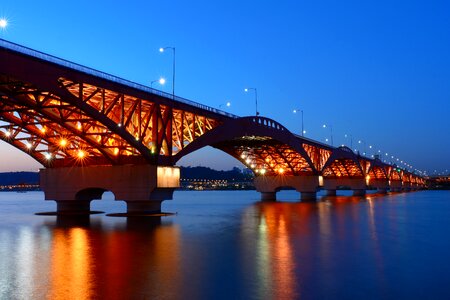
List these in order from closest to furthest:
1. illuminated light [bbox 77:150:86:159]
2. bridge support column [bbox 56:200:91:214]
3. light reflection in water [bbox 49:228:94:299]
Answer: light reflection in water [bbox 49:228:94:299] < illuminated light [bbox 77:150:86:159] < bridge support column [bbox 56:200:91:214]

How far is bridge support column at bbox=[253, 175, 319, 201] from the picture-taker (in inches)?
4616

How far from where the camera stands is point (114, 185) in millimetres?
55344

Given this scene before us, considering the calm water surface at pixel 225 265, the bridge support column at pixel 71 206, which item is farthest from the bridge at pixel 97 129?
the calm water surface at pixel 225 265

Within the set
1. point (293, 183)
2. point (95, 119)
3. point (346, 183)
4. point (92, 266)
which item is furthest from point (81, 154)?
point (346, 183)

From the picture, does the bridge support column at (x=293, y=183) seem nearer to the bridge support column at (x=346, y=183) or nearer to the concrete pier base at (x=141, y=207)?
the bridge support column at (x=346, y=183)

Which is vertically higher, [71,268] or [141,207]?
[141,207]

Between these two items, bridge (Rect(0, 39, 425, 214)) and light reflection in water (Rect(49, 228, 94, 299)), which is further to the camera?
bridge (Rect(0, 39, 425, 214))

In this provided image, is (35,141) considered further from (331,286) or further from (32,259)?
(331,286)

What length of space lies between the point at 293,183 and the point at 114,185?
69765mm

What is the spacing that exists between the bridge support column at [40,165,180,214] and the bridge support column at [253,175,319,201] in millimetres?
62419

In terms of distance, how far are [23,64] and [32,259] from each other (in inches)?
758

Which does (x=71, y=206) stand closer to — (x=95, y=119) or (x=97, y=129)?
(x=97, y=129)

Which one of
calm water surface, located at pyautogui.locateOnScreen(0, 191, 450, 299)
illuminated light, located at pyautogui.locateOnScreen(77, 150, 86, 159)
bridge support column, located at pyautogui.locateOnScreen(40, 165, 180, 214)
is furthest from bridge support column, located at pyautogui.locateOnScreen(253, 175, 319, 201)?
calm water surface, located at pyautogui.locateOnScreen(0, 191, 450, 299)

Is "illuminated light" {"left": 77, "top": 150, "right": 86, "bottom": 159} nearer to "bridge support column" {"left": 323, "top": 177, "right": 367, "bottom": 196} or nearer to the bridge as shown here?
the bridge
